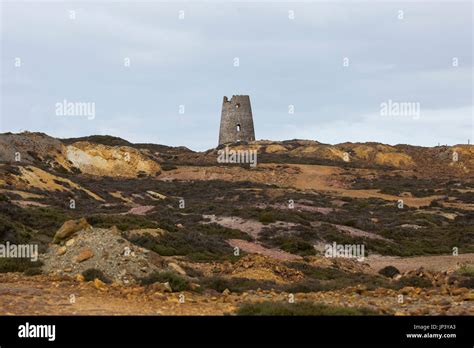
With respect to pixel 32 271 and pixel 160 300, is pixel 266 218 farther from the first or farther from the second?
pixel 160 300

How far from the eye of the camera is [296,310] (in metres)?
10.4

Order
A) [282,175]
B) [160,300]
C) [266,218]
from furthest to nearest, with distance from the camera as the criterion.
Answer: [282,175]
[266,218]
[160,300]

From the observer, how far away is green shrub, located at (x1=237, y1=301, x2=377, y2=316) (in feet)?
33.5

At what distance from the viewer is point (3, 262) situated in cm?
1672

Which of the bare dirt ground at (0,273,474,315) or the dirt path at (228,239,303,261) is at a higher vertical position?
the bare dirt ground at (0,273,474,315)

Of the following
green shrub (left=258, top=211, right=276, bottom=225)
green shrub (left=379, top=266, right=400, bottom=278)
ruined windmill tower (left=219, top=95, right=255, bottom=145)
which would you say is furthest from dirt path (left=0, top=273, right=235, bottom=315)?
ruined windmill tower (left=219, top=95, right=255, bottom=145)

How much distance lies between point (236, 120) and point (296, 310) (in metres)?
79.4

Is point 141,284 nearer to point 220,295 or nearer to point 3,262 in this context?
point 220,295

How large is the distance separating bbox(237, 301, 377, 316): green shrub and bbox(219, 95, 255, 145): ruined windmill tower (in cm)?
7788

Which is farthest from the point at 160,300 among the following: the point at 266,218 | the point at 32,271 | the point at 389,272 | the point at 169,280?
the point at 266,218

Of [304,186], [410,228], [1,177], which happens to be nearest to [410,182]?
[304,186]

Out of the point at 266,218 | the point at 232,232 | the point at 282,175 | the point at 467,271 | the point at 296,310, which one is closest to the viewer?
the point at 296,310

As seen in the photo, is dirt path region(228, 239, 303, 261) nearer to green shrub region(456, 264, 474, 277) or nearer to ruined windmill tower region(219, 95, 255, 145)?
green shrub region(456, 264, 474, 277)

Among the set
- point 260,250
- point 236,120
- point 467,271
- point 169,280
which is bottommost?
point 260,250
